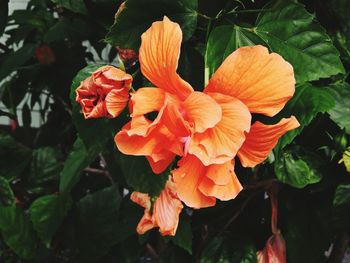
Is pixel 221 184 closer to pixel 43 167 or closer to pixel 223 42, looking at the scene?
pixel 223 42

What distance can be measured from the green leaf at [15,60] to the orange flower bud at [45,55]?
4cm

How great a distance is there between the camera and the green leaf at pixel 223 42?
1.74ft

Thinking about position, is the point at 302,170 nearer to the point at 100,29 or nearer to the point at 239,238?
the point at 239,238

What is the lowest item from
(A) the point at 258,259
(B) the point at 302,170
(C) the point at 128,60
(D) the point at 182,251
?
(D) the point at 182,251

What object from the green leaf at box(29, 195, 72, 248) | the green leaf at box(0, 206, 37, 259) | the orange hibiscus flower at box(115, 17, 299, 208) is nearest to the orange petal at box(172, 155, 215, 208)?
the orange hibiscus flower at box(115, 17, 299, 208)

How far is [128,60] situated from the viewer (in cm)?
63

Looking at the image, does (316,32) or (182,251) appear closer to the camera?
(316,32)

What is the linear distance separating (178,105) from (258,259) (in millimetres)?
397

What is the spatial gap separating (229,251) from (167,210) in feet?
0.88

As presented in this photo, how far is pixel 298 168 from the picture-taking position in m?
0.71

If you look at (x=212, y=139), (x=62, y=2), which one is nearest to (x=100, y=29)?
(x=62, y=2)

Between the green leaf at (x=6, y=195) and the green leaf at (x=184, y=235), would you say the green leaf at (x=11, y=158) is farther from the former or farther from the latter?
the green leaf at (x=184, y=235)

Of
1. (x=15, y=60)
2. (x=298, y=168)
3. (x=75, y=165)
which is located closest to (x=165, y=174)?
(x=298, y=168)

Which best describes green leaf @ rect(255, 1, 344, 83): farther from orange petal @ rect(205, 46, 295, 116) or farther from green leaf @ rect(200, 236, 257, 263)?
green leaf @ rect(200, 236, 257, 263)
